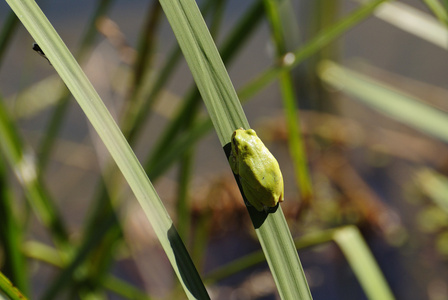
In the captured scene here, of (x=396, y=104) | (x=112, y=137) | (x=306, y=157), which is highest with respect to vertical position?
(x=112, y=137)

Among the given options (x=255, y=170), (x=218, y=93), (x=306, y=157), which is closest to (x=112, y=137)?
(x=218, y=93)

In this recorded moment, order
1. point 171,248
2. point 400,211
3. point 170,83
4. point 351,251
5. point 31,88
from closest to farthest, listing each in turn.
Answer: point 171,248 → point 351,251 → point 400,211 → point 31,88 → point 170,83

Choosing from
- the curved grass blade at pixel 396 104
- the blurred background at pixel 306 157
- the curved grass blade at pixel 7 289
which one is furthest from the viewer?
the blurred background at pixel 306 157

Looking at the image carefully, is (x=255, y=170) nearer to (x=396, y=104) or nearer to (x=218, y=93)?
(x=218, y=93)

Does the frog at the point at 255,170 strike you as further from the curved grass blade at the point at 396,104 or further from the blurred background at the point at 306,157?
the blurred background at the point at 306,157

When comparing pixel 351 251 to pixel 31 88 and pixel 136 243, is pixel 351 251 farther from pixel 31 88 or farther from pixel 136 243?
pixel 31 88

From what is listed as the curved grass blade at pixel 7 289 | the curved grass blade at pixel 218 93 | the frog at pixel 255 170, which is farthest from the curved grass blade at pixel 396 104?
the curved grass blade at pixel 7 289

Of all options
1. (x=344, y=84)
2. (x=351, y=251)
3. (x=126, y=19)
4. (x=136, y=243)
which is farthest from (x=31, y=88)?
(x=351, y=251)
